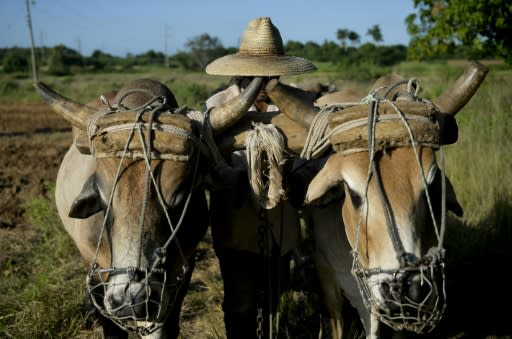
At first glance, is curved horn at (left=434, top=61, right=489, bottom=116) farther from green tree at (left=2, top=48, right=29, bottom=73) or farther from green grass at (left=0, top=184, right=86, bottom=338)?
green tree at (left=2, top=48, right=29, bottom=73)

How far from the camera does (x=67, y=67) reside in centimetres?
5084

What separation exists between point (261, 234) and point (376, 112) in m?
1.28

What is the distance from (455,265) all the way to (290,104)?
3.28 m

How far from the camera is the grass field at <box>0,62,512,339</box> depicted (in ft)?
13.9

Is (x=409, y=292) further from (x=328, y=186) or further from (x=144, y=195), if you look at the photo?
(x=144, y=195)

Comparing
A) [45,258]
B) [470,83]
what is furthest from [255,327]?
[45,258]

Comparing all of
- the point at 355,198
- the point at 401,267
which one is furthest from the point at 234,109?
the point at 401,267

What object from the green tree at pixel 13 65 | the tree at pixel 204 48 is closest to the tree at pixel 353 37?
the tree at pixel 204 48

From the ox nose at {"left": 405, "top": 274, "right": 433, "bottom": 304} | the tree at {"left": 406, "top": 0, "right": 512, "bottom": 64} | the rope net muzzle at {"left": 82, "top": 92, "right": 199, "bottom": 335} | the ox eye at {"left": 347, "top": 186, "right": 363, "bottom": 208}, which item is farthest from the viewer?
the tree at {"left": 406, "top": 0, "right": 512, "bottom": 64}

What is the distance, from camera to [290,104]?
272 centimetres

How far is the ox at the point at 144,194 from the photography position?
2.31m

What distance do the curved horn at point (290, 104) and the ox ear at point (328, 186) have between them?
0.87 ft

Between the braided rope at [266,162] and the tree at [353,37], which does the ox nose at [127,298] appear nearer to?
the braided rope at [266,162]

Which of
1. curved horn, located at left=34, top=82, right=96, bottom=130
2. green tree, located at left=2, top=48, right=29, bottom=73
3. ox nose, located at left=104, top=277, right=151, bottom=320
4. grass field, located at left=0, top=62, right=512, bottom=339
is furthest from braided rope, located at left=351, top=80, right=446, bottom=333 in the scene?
green tree, located at left=2, top=48, right=29, bottom=73
